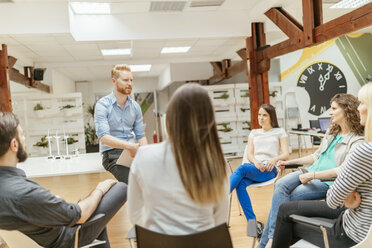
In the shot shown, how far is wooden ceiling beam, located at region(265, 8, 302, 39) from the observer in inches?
202

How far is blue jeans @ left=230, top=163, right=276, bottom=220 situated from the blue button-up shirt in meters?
0.98

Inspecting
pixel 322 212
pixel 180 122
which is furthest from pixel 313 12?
pixel 180 122

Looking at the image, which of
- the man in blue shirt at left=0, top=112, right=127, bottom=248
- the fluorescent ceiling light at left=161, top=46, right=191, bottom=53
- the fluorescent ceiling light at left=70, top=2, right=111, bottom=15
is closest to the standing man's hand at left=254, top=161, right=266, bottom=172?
the man in blue shirt at left=0, top=112, right=127, bottom=248

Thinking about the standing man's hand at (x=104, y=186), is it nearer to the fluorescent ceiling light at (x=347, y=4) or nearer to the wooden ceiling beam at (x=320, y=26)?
the wooden ceiling beam at (x=320, y=26)

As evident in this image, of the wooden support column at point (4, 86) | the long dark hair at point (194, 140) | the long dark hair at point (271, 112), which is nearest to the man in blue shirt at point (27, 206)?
the long dark hair at point (194, 140)

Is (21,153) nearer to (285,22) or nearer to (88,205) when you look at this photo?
(88,205)

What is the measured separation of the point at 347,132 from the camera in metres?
2.65

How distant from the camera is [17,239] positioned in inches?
69.9

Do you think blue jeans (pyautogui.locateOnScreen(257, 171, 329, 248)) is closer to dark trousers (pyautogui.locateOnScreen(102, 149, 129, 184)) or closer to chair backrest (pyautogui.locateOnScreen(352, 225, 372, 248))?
chair backrest (pyautogui.locateOnScreen(352, 225, 372, 248))

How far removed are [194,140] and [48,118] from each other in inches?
338

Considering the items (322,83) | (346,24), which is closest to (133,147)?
(346,24)

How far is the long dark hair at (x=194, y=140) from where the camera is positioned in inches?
50.2

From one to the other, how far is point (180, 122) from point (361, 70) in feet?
32.4

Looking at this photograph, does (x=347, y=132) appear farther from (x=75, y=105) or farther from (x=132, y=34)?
(x=75, y=105)
